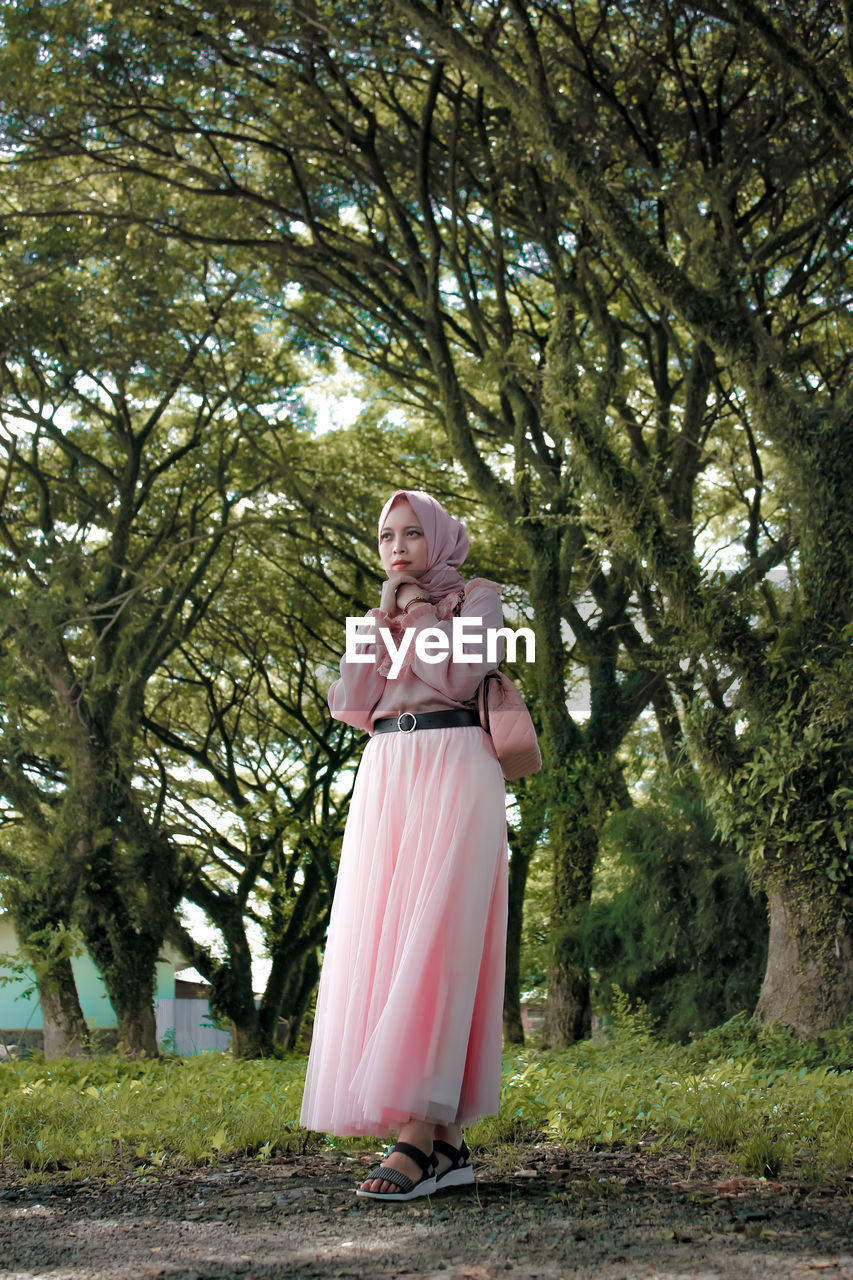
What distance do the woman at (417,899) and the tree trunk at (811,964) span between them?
3787mm

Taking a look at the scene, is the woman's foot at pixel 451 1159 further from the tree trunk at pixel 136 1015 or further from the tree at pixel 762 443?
the tree trunk at pixel 136 1015

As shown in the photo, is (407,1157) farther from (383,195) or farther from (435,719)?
(383,195)

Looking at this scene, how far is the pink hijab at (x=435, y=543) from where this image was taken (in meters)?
3.78

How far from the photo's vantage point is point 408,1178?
10.1ft

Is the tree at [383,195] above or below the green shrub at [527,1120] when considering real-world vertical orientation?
above

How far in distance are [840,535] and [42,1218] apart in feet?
18.6

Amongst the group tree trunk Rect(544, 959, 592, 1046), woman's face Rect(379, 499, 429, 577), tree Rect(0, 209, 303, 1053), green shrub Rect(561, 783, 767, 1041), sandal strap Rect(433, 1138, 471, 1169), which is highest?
tree Rect(0, 209, 303, 1053)

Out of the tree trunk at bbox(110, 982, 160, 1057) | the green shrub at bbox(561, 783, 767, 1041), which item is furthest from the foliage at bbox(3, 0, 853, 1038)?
the tree trunk at bbox(110, 982, 160, 1057)

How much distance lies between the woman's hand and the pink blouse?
28 millimetres

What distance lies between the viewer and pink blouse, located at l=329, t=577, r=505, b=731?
3545 mm

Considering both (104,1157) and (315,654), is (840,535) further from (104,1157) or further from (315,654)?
(315,654)

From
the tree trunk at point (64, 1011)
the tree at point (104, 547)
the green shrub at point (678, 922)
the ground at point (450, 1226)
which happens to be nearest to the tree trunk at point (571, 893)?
the green shrub at point (678, 922)

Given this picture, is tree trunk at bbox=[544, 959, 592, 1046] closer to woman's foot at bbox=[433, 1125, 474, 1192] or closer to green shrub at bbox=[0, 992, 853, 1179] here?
green shrub at bbox=[0, 992, 853, 1179]

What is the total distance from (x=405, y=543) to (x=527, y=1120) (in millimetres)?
2212
